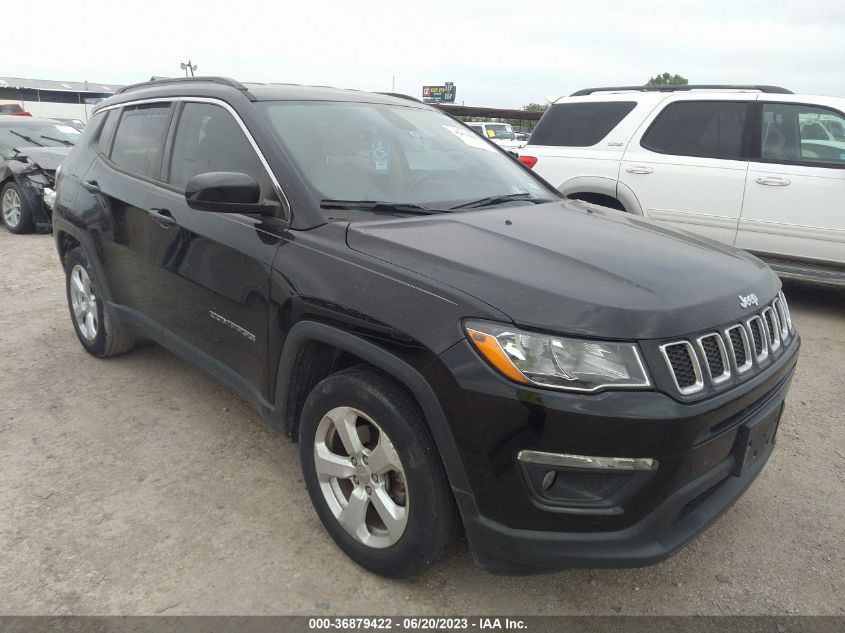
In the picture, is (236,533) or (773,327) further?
(236,533)

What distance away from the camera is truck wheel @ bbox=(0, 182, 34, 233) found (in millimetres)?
8859

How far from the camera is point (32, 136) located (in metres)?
9.76

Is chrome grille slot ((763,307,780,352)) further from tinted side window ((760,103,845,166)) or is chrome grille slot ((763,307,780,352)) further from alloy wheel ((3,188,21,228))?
alloy wheel ((3,188,21,228))

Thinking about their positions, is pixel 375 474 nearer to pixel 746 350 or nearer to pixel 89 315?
pixel 746 350

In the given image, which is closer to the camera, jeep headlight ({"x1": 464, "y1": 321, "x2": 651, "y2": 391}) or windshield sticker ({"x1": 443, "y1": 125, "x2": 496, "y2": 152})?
jeep headlight ({"x1": 464, "y1": 321, "x2": 651, "y2": 391})

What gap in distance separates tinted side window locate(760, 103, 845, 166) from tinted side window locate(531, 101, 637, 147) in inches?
49.3

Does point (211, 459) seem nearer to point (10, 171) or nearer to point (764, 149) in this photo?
point (764, 149)

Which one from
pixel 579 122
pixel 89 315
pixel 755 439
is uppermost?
pixel 579 122

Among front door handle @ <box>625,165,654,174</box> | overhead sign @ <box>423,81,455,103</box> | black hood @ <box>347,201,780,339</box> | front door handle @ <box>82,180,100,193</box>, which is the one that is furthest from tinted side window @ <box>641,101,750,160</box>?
overhead sign @ <box>423,81,455,103</box>

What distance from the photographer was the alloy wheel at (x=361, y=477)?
85.4 inches

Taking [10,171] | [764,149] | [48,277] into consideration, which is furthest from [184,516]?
[10,171]

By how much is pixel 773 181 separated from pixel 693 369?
4.43 metres

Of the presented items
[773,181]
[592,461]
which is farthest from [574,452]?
[773,181]

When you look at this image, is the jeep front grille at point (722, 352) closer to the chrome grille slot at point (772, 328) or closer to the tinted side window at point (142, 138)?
the chrome grille slot at point (772, 328)
